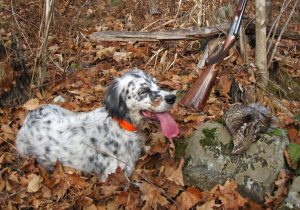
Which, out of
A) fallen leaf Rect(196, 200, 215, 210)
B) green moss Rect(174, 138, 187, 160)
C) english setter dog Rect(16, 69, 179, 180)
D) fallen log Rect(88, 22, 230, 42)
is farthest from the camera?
fallen log Rect(88, 22, 230, 42)

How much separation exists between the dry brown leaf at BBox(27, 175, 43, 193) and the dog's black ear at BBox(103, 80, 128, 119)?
1.20m

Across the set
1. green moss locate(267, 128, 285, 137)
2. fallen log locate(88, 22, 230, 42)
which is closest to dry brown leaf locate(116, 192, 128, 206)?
green moss locate(267, 128, 285, 137)

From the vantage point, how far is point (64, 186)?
4477 mm

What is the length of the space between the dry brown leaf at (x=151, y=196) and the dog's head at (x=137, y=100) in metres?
0.68

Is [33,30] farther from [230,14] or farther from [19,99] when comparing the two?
[230,14]

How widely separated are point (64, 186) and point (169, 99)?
1.61m

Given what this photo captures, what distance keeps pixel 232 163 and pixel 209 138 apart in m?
0.39

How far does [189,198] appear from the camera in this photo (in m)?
4.14

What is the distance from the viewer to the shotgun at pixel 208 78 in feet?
16.6

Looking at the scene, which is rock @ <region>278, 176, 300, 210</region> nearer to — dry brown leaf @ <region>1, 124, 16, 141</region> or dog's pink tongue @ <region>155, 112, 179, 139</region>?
dog's pink tongue @ <region>155, 112, 179, 139</region>

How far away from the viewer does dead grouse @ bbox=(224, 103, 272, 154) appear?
4.26m

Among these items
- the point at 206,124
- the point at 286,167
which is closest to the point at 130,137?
the point at 206,124

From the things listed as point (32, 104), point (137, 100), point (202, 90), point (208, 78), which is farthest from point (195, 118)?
point (32, 104)

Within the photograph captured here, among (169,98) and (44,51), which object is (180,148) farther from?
(44,51)
